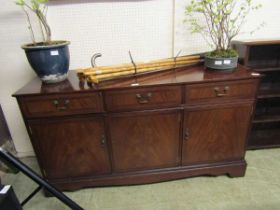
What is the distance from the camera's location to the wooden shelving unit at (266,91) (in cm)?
162

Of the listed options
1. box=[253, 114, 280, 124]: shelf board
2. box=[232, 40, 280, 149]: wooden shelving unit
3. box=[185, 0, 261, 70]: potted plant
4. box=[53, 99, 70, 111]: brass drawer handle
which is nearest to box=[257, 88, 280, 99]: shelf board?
box=[232, 40, 280, 149]: wooden shelving unit

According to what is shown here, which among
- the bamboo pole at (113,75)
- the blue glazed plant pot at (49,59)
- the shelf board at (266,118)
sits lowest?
the shelf board at (266,118)

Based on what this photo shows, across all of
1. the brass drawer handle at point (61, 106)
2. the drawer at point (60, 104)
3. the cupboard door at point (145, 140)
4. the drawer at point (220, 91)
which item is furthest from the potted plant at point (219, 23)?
the brass drawer handle at point (61, 106)

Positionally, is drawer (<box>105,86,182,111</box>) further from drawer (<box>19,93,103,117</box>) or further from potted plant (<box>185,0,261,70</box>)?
potted plant (<box>185,0,261,70</box>)

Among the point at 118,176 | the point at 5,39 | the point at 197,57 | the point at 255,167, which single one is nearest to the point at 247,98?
the point at 197,57

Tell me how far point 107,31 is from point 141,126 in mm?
813

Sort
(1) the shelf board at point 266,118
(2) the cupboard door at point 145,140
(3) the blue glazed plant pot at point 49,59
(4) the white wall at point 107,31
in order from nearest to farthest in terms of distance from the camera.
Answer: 1. (3) the blue glazed plant pot at point 49,59
2. (2) the cupboard door at point 145,140
3. (4) the white wall at point 107,31
4. (1) the shelf board at point 266,118

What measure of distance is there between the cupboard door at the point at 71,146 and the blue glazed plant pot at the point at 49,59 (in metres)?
0.29

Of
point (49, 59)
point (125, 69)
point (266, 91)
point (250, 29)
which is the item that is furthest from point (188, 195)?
point (250, 29)

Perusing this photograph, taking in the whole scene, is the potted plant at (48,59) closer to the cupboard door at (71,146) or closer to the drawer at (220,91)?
the cupboard door at (71,146)

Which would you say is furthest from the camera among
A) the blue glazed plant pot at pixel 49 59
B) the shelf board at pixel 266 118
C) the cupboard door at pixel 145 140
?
the shelf board at pixel 266 118

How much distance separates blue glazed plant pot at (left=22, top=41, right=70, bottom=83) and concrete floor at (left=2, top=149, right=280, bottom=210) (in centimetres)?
89

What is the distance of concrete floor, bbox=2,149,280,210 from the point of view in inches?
52.6

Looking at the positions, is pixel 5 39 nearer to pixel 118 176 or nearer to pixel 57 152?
pixel 57 152
